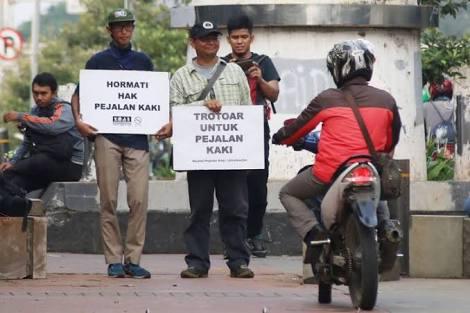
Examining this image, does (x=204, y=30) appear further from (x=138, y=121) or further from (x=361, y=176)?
(x=361, y=176)

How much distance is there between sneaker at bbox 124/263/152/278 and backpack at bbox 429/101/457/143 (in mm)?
4535

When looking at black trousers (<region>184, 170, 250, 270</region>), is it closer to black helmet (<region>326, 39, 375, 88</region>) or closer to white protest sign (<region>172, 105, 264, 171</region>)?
white protest sign (<region>172, 105, 264, 171</region>)

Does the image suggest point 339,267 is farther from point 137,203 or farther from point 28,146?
point 28,146

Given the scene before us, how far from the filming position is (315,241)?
11.3 metres

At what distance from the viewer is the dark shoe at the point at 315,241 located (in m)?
11.3

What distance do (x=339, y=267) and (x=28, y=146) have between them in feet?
16.5

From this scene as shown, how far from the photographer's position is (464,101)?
15.3m

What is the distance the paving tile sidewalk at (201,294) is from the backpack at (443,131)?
3.86 metres

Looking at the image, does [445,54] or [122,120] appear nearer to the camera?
[122,120]

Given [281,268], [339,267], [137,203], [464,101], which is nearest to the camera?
[339,267]

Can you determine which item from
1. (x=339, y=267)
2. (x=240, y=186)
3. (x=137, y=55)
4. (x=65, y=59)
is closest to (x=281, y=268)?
(x=240, y=186)

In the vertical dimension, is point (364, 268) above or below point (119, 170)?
below

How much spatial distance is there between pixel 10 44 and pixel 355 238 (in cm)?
3520

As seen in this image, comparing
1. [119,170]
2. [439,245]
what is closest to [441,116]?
[439,245]
